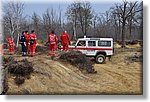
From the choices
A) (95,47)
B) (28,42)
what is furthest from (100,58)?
(28,42)

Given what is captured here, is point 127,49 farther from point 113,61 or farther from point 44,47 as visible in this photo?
point 44,47

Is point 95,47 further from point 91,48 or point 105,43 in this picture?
point 105,43

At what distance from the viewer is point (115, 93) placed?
4840mm

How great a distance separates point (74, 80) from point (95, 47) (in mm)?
2682

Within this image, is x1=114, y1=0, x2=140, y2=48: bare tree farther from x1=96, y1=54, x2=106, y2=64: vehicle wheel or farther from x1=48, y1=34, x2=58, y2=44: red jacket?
x1=48, y1=34, x2=58, y2=44: red jacket

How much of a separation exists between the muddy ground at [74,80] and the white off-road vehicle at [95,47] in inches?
43.8

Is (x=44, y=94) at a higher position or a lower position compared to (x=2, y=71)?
lower

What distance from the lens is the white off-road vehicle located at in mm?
8117

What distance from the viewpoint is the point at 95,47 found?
825cm

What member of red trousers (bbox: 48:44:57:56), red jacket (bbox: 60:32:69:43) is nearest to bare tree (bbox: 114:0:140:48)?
red jacket (bbox: 60:32:69:43)

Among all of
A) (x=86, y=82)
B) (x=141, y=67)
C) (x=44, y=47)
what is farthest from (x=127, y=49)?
(x=141, y=67)

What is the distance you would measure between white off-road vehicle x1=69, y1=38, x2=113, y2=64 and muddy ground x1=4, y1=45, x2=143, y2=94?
111cm

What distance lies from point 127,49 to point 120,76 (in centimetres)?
250

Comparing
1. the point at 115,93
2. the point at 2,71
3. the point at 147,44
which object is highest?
the point at 147,44
